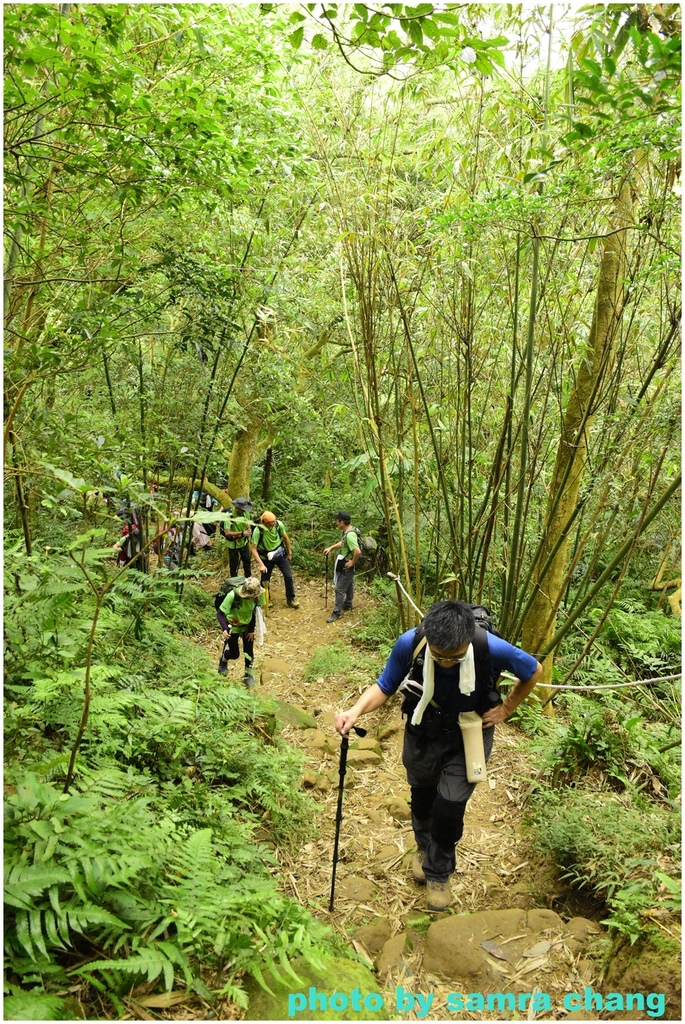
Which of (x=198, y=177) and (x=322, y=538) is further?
(x=322, y=538)

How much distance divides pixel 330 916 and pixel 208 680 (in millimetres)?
2120

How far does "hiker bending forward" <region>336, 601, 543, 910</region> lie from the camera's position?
2836 mm

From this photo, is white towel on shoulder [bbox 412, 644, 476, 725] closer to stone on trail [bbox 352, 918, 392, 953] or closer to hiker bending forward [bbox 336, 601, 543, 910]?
hiker bending forward [bbox 336, 601, 543, 910]

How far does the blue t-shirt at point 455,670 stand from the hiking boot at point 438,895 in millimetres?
1027

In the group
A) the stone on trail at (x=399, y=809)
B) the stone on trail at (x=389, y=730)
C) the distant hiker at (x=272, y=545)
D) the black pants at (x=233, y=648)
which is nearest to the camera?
the stone on trail at (x=399, y=809)

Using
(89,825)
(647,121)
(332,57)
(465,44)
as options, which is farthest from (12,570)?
(332,57)

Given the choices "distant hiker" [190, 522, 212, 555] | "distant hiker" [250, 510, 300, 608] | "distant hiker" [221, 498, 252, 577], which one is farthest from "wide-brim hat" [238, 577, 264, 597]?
"distant hiker" [190, 522, 212, 555]

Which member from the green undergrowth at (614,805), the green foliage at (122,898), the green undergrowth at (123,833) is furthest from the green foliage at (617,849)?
the green foliage at (122,898)

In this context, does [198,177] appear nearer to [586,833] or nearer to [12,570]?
[12,570]

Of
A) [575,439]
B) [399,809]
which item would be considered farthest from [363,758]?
[575,439]

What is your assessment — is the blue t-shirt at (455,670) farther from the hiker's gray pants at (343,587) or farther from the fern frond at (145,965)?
the hiker's gray pants at (343,587)

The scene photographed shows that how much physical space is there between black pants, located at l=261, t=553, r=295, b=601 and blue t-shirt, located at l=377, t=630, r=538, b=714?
228 inches

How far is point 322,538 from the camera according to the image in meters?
12.6

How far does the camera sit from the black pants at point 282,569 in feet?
30.0
